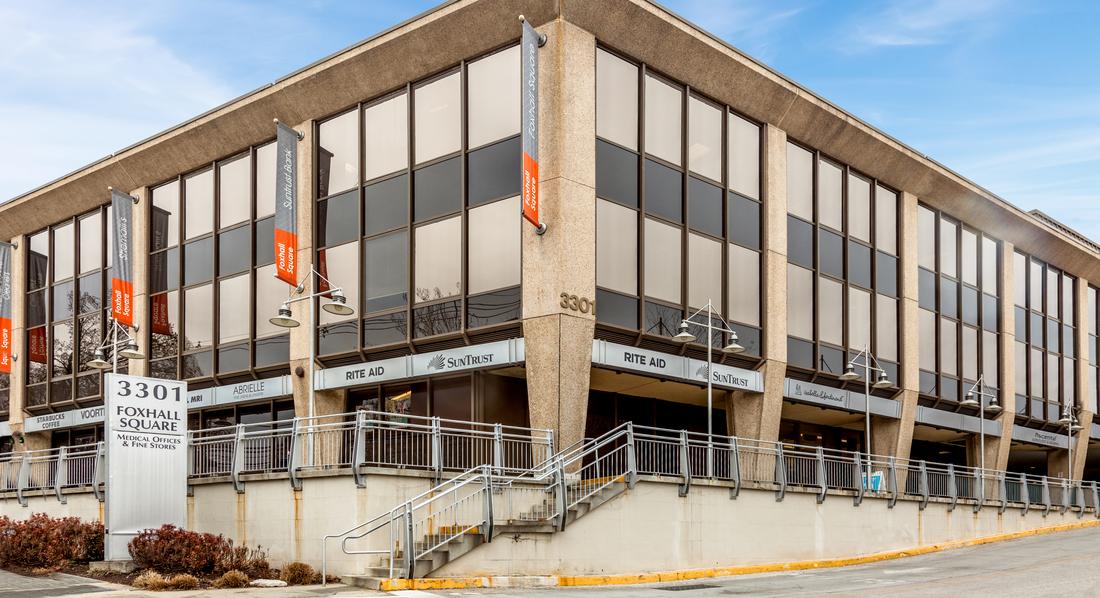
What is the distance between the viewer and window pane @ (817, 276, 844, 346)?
34.1 m

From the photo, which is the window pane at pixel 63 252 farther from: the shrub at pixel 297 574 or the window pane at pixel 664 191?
the shrub at pixel 297 574

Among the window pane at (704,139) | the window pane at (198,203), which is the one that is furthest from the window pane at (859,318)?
the window pane at (198,203)

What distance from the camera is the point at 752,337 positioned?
31.2 metres

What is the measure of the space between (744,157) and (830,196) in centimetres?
501

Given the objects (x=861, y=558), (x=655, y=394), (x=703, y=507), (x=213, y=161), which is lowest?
(x=861, y=558)

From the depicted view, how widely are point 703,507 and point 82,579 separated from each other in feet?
41.3

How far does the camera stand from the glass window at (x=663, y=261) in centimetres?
2809

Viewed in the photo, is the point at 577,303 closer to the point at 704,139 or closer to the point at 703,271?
the point at 703,271

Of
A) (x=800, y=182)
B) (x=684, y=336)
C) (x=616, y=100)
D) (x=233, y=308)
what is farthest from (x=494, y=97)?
(x=233, y=308)

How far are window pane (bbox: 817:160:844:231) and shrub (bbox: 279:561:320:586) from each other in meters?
21.0

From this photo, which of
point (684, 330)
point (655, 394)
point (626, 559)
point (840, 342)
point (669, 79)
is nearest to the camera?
point (626, 559)

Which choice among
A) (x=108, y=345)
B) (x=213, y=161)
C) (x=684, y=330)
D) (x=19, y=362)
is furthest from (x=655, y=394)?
(x=19, y=362)

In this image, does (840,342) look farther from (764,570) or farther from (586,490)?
(586,490)

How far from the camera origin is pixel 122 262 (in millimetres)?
35438
